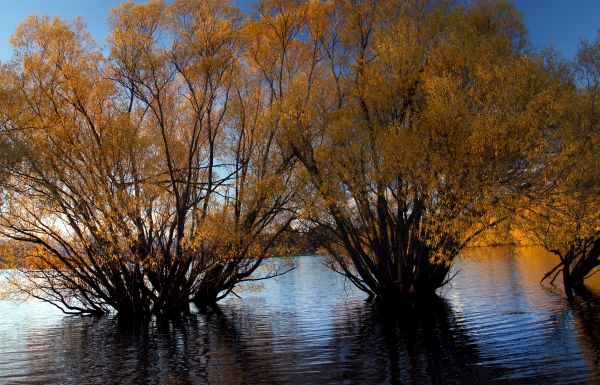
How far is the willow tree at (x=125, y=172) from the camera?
27594 millimetres

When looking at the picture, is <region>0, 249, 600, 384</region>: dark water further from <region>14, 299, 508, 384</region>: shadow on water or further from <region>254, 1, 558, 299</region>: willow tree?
<region>254, 1, 558, 299</region>: willow tree

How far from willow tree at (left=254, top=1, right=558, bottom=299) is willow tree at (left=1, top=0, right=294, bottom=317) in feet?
11.2

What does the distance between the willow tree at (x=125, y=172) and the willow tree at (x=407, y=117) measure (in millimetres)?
3403

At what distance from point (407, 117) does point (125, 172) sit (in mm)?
15293

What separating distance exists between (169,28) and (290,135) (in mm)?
9275

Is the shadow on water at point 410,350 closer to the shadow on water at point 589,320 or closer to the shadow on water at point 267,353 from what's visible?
the shadow on water at point 267,353

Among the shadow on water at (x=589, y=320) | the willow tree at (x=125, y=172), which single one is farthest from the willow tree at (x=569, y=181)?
the willow tree at (x=125, y=172)

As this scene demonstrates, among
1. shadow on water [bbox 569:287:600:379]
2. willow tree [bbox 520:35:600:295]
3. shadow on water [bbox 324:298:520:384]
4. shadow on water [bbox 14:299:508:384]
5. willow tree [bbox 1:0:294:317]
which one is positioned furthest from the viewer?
willow tree [bbox 1:0:294:317]

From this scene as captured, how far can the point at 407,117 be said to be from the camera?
90.1 ft

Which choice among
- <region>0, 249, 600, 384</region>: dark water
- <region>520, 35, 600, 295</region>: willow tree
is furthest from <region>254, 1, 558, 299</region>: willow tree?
<region>0, 249, 600, 384</region>: dark water

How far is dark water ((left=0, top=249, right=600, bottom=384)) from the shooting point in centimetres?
1475

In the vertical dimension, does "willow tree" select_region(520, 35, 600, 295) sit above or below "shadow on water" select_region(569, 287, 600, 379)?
above

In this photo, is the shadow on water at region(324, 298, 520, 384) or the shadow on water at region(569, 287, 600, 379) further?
the shadow on water at region(569, 287, 600, 379)

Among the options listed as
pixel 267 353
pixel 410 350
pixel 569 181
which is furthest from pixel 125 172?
pixel 569 181
